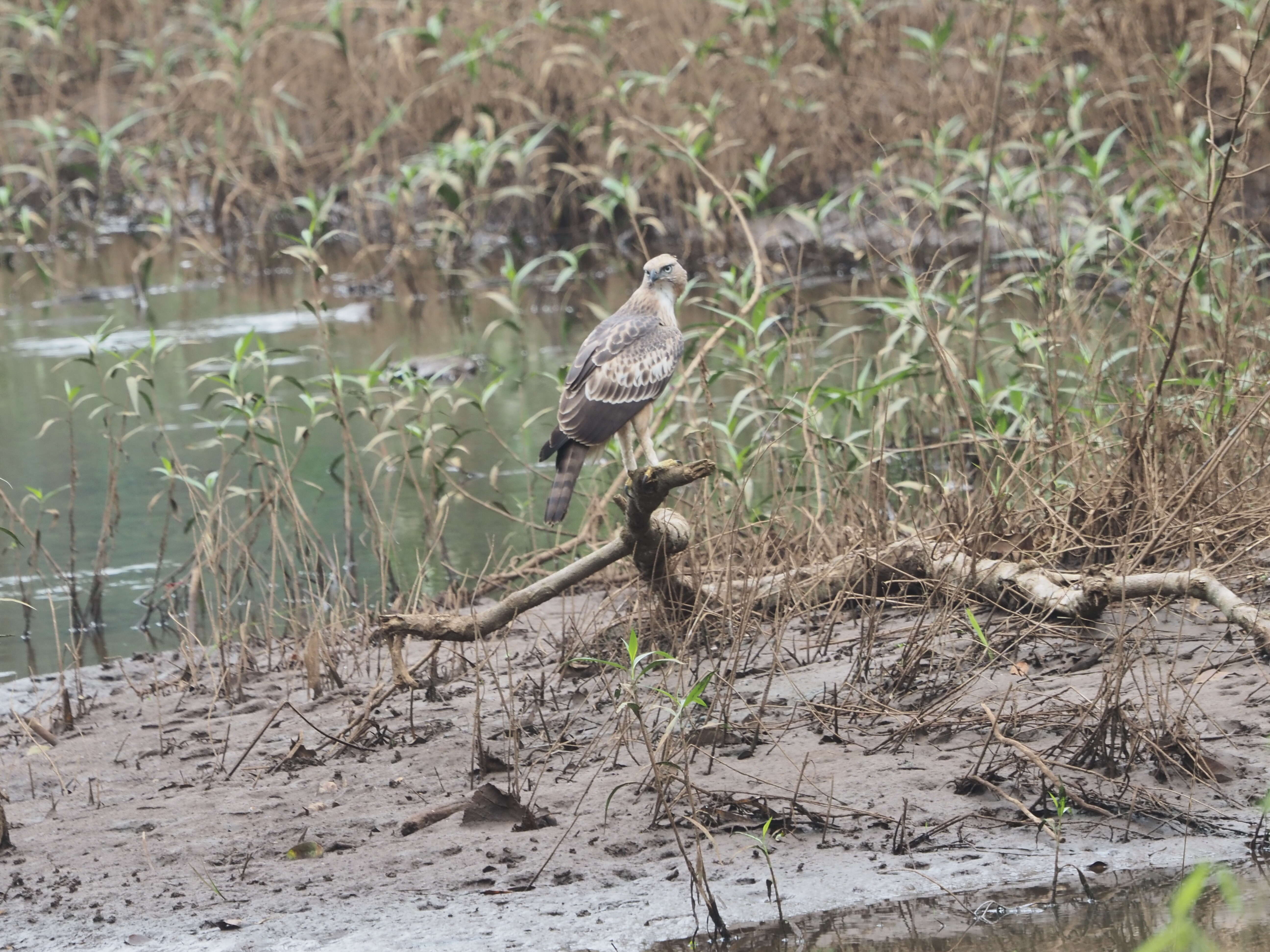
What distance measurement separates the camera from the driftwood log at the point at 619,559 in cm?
395

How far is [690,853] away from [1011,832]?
0.79 meters

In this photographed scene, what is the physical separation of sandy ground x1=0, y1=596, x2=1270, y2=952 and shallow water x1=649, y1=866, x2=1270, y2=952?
0.04 m

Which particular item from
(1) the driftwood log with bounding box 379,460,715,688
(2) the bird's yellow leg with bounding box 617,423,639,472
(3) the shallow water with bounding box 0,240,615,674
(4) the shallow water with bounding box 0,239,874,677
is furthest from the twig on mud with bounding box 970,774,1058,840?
(3) the shallow water with bounding box 0,240,615,674

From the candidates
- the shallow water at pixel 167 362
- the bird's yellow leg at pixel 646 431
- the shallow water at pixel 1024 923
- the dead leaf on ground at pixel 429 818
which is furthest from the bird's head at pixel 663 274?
the shallow water at pixel 1024 923

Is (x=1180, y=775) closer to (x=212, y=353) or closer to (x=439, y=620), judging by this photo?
(x=439, y=620)

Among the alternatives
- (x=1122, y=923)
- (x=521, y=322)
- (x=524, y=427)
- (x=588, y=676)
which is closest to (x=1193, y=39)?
(x=521, y=322)

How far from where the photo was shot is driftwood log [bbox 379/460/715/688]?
155 inches

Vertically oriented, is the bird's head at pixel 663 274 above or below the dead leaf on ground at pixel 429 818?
above

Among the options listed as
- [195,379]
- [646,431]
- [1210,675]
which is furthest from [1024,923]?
[195,379]

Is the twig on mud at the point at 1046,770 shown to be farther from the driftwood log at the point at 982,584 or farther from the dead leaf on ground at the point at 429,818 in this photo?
the dead leaf on ground at the point at 429,818

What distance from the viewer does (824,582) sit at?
15.8 ft

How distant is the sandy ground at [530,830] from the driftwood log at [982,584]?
16cm

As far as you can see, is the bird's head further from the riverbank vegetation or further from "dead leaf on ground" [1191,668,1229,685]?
"dead leaf on ground" [1191,668,1229,685]

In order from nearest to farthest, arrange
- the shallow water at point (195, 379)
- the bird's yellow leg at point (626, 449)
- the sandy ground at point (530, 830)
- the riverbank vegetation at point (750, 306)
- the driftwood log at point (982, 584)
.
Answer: the sandy ground at point (530, 830), the driftwood log at point (982, 584), the riverbank vegetation at point (750, 306), the bird's yellow leg at point (626, 449), the shallow water at point (195, 379)
